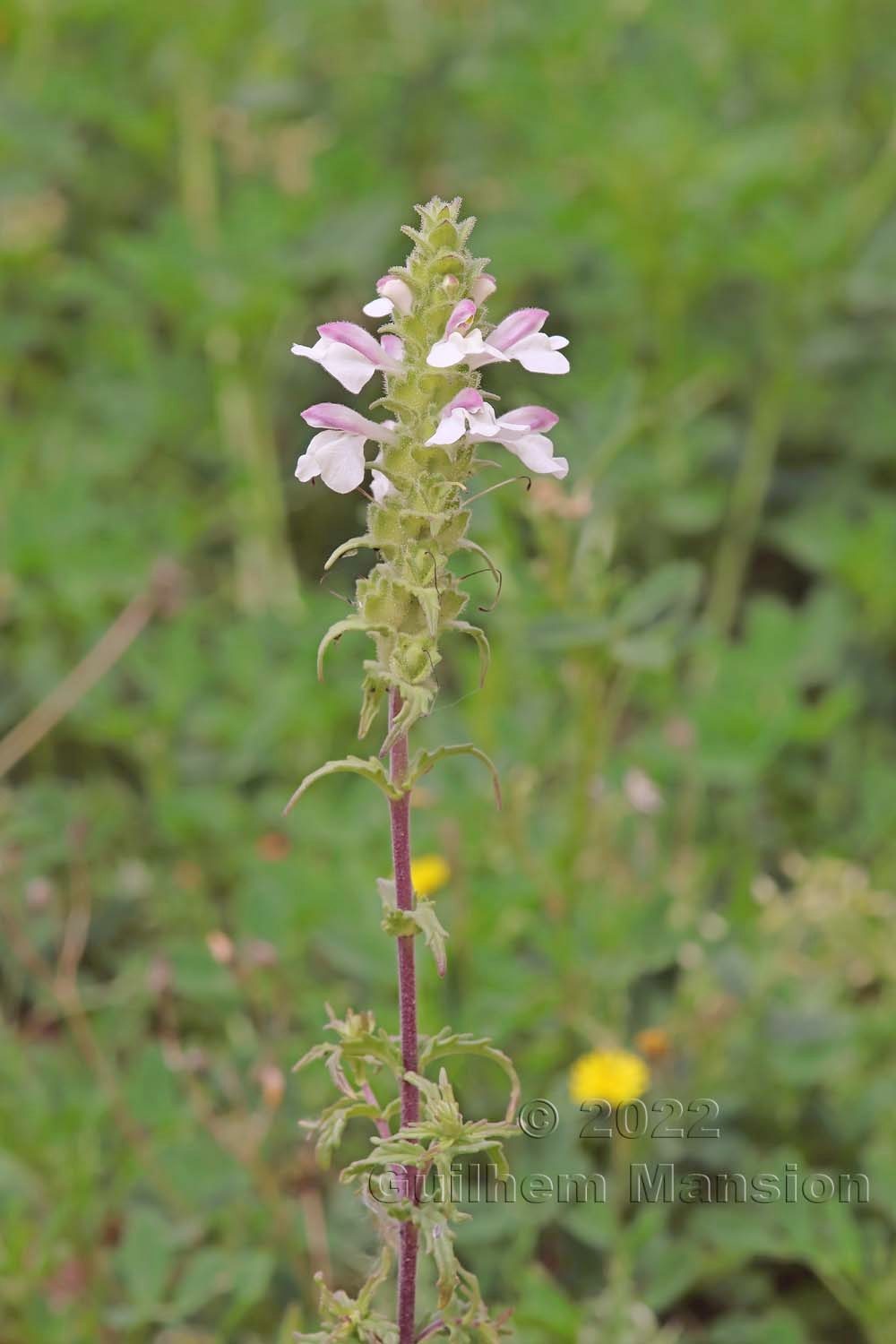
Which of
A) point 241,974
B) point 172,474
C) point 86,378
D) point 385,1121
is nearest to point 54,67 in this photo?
point 86,378

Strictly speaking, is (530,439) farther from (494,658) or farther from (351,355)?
(494,658)

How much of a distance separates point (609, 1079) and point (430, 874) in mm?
466

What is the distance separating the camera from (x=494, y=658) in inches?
96.5

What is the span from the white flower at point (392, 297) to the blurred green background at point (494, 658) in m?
0.89

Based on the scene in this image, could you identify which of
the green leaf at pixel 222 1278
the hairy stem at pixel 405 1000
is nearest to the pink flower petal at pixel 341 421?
the hairy stem at pixel 405 1000

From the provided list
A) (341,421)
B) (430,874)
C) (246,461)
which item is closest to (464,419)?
(341,421)

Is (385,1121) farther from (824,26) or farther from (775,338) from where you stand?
(824,26)

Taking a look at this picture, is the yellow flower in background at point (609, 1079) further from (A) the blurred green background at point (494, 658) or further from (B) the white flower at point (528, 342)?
(B) the white flower at point (528, 342)

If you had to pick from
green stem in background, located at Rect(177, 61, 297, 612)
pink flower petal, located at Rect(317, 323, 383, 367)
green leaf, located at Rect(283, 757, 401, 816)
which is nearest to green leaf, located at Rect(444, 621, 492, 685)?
green leaf, located at Rect(283, 757, 401, 816)

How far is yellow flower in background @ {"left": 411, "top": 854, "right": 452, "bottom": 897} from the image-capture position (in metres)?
2.24

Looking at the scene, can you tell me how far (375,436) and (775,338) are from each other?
7.43ft

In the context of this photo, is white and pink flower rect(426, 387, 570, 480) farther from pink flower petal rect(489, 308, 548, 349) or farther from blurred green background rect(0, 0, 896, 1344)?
blurred green background rect(0, 0, 896, 1344)

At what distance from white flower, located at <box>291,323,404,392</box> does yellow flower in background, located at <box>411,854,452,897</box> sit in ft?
3.89

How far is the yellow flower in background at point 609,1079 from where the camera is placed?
1937mm
